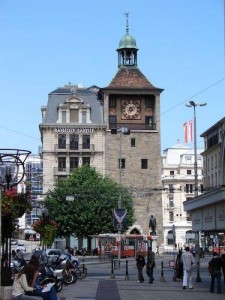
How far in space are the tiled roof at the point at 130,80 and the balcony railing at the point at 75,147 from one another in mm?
8647

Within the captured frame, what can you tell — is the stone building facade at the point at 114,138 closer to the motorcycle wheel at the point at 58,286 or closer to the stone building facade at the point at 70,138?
the stone building facade at the point at 70,138

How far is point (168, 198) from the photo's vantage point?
15250 cm

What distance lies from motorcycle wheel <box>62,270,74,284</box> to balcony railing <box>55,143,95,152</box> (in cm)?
6684

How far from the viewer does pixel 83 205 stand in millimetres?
91688

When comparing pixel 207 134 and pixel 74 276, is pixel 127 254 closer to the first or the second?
pixel 207 134

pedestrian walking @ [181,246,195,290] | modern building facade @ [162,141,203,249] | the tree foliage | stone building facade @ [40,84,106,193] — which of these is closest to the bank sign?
stone building facade @ [40,84,106,193]

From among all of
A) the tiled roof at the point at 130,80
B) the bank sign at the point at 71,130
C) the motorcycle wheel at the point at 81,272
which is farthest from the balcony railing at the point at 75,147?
the motorcycle wheel at the point at 81,272

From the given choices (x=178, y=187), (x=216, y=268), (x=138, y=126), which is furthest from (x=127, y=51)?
(x=216, y=268)

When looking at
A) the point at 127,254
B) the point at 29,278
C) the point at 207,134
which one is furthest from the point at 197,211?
the point at 207,134

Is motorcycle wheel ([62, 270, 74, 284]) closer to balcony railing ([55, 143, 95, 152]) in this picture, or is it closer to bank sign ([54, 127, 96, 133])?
balcony railing ([55, 143, 95, 152])

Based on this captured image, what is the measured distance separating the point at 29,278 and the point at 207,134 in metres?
105

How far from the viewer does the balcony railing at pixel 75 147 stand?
104000 millimetres

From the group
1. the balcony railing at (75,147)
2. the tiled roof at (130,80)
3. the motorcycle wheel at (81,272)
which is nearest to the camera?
the motorcycle wheel at (81,272)

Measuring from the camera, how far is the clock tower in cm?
10419
